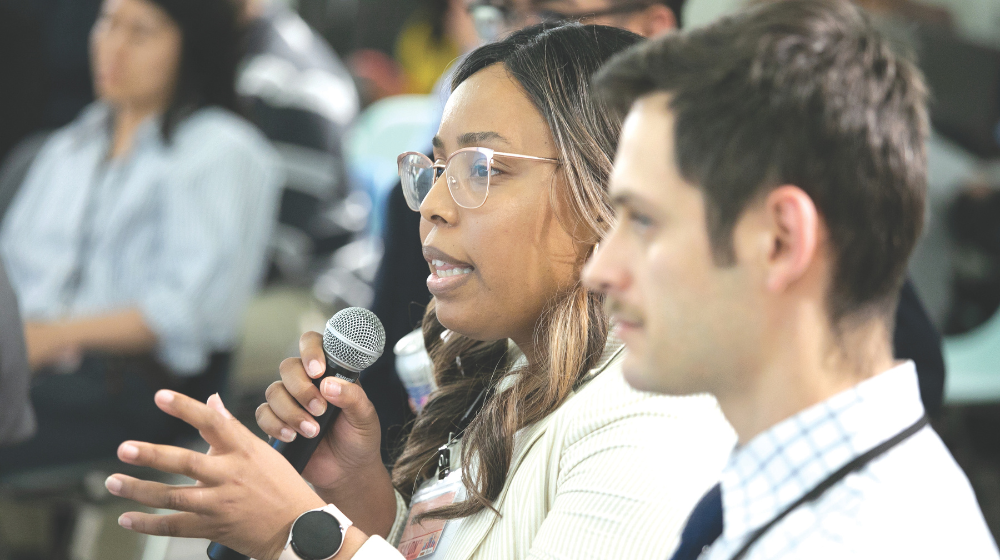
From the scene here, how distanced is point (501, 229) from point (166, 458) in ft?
1.68

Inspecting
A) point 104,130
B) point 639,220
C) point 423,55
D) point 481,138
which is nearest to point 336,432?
point 481,138

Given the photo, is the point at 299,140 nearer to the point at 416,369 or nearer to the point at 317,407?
the point at 416,369

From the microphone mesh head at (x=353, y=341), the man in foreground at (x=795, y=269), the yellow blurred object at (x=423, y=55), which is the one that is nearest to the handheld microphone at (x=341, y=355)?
the microphone mesh head at (x=353, y=341)

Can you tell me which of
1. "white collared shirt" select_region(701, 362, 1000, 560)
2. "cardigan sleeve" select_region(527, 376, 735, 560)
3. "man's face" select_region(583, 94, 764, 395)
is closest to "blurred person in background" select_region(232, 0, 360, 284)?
"cardigan sleeve" select_region(527, 376, 735, 560)

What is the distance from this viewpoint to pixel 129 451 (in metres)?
1.06

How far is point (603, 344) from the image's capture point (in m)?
1.30

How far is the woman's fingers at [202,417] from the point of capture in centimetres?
109

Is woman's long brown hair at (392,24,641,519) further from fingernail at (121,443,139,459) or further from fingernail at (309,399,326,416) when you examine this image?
fingernail at (121,443,139,459)

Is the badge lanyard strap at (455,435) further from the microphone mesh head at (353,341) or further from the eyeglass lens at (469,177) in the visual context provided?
the eyeglass lens at (469,177)

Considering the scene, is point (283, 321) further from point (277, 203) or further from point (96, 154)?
point (96, 154)

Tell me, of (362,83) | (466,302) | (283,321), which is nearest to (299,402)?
(466,302)

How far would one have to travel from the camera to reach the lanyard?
781mm

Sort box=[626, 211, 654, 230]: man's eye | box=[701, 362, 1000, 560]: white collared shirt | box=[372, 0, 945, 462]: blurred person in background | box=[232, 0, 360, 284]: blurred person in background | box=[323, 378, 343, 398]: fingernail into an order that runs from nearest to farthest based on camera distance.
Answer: box=[701, 362, 1000, 560]: white collared shirt
box=[626, 211, 654, 230]: man's eye
box=[323, 378, 343, 398]: fingernail
box=[372, 0, 945, 462]: blurred person in background
box=[232, 0, 360, 284]: blurred person in background

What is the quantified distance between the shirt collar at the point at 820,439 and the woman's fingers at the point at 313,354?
0.62 metres
